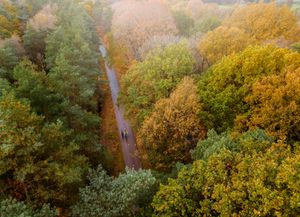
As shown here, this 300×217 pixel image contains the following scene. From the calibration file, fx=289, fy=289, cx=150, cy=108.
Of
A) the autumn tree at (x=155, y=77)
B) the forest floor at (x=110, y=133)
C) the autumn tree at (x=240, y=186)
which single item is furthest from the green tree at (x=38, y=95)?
the autumn tree at (x=240, y=186)

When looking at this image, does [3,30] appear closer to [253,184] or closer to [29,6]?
[29,6]

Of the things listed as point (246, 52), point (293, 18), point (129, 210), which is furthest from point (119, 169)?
point (293, 18)

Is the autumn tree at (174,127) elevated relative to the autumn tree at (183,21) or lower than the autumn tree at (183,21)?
lower

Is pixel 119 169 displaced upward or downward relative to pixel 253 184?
downward

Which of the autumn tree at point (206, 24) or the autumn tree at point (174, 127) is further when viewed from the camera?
the autumn tree at point (206, 24)

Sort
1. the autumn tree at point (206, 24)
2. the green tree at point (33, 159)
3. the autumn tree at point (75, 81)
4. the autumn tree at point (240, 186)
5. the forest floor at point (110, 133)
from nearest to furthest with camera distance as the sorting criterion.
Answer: the autumn tree at point (240, 186) < the green tree at point (33, 159) < the autumn tree at point (75, 81) < the forest floor at point (110, 133) < the autumn tree at point (206, 24)

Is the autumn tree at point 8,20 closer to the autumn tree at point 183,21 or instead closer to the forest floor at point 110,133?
the forest floor at point 110,133
